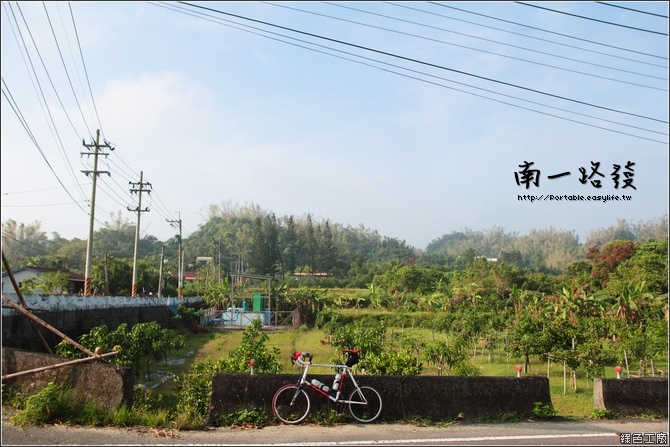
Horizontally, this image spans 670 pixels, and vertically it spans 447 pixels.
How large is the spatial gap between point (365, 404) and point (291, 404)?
0.91 meters

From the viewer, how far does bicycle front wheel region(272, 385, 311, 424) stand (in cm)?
646

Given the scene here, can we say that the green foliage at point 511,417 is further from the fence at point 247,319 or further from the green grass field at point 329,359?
the fence at point 247,319

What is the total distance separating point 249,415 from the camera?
21.1 ft

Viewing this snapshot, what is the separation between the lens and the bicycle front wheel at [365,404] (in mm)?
6586

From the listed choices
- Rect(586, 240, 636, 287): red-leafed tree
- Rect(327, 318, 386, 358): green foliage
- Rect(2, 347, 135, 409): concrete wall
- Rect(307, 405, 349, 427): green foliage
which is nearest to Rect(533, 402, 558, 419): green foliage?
Rect(307, 405, 349, 427): green foliage

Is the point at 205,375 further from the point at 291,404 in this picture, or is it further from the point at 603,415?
the point at 603,415

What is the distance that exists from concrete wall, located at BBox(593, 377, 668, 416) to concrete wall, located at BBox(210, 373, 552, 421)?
3.04 ft

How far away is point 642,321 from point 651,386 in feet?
79.2

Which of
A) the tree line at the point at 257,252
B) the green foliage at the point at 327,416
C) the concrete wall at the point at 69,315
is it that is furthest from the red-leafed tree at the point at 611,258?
the green foliage at the point at 327,416

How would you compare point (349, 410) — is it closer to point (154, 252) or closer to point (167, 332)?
point (167, 332)

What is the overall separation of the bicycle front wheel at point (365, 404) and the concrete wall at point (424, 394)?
12cm

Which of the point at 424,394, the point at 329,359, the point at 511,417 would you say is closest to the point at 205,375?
the point at 424,394

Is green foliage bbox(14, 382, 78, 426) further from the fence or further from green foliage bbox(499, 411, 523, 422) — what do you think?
the fence

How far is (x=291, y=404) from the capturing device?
6.48m
